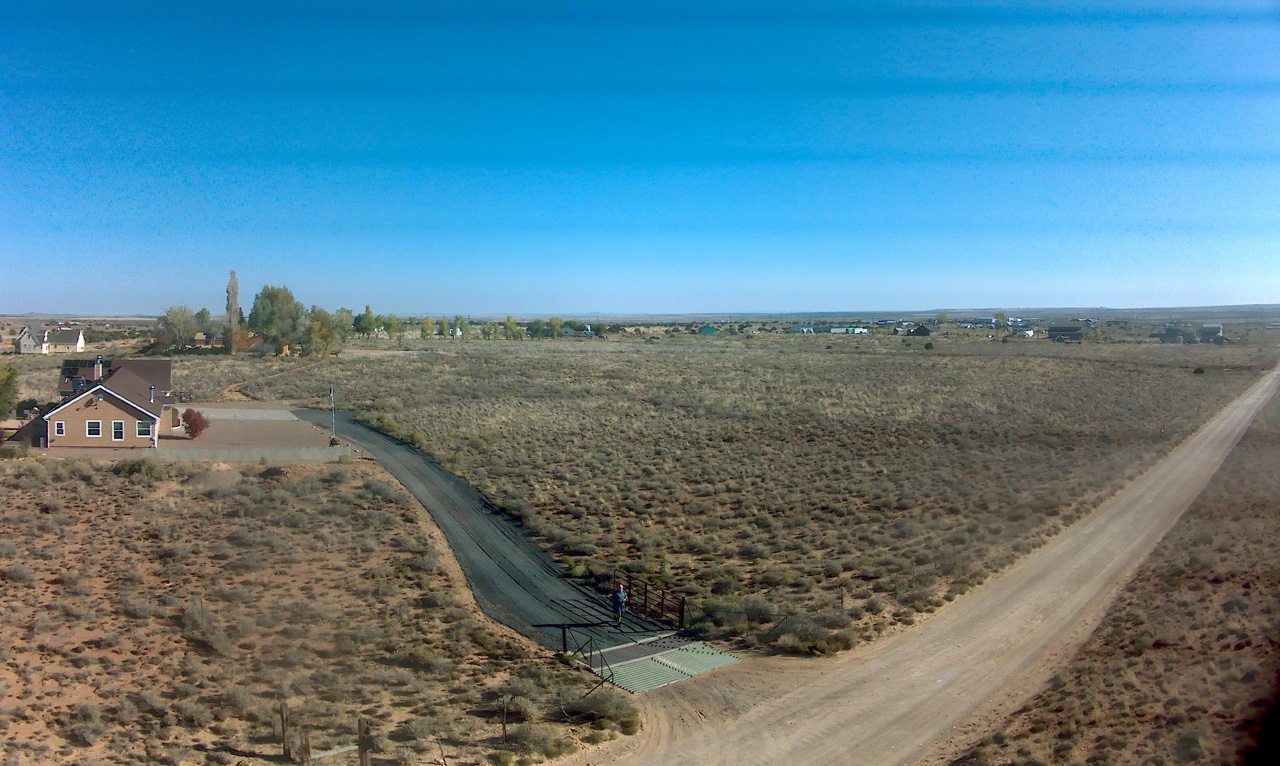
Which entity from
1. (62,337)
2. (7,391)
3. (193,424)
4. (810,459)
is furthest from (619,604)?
(62,337)

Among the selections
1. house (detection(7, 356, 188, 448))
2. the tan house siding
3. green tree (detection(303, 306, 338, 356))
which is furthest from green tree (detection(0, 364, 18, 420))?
green tree (detection(303, 306, 338, 356))

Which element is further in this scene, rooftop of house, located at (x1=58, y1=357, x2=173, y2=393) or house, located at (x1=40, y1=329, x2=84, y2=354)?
house, located at (x1=40, y1=329, x2=84, y2=354)

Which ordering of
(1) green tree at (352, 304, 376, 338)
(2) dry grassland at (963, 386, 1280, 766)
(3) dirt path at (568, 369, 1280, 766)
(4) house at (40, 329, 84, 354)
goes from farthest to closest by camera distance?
1. (1) green tree at (352, 304, 376, 338)
2. (4) house at (40, 329, 84, 354)
3. (3) dirt path at (568, 369, 1280, 766)
4. (2) dry grassland at (963, 386, 1280, 766)

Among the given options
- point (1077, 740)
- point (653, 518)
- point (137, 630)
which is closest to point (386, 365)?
point (653, 518)

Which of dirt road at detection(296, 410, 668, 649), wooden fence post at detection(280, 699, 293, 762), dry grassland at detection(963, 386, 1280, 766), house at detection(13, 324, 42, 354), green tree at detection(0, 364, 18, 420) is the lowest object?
dirt road at detection(296, 410, 668, 649)

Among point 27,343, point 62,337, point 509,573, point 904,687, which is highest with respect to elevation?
point 62,337

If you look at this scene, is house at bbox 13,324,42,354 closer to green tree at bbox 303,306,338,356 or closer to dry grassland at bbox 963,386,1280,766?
green tree at bbox 303,306,338,356

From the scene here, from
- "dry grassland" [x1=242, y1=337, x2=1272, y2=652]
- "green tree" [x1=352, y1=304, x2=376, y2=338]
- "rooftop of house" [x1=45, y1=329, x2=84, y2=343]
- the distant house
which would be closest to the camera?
"dry grassland" [x1=242, y1=337, x2=1272, y2=652]

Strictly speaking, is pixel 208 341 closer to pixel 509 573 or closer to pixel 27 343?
pixel 27 343
